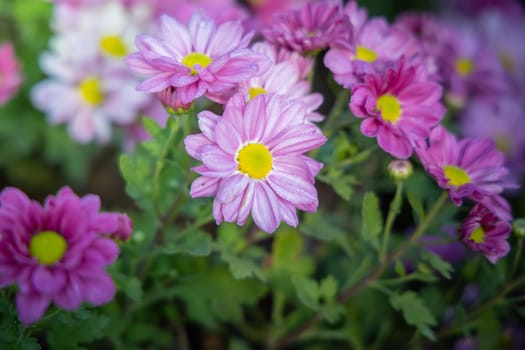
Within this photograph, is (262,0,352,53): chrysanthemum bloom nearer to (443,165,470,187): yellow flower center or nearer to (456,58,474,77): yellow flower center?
(443,165,470,187): yellow flower center

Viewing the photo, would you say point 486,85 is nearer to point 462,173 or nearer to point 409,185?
point 409,185

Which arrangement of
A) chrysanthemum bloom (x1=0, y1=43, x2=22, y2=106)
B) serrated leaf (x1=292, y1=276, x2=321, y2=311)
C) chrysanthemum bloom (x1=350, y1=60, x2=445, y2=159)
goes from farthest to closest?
chrysanthemum bloom (x1=0, y1=43, x2=22, y2=106), serrated leaf (x1=292, y1=276, x2=321, y2=311), chrysanthemum bloom (x1=350, y1=60, x2=445, y2=159)

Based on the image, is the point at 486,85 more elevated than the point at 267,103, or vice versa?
the point at 267,103

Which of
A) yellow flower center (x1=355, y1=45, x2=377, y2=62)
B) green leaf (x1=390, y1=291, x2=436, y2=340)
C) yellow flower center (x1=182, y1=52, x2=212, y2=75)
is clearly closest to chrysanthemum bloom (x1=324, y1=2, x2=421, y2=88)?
yellow flower center (x1=355, y1=45, x2=377, y2=62)

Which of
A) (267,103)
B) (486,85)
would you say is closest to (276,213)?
(267,103)

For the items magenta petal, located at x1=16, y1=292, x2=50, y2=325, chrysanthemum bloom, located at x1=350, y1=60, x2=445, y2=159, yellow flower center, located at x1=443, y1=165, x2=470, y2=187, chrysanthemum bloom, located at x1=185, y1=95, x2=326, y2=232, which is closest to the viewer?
magenta petal, located at x1=16, y1=292, x2=50, y2=325

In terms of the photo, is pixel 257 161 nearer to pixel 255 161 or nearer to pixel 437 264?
pixel 255 161

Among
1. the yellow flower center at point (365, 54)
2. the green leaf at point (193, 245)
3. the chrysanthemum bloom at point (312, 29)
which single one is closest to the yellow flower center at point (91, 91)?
the green leaf at point (193, 245)
